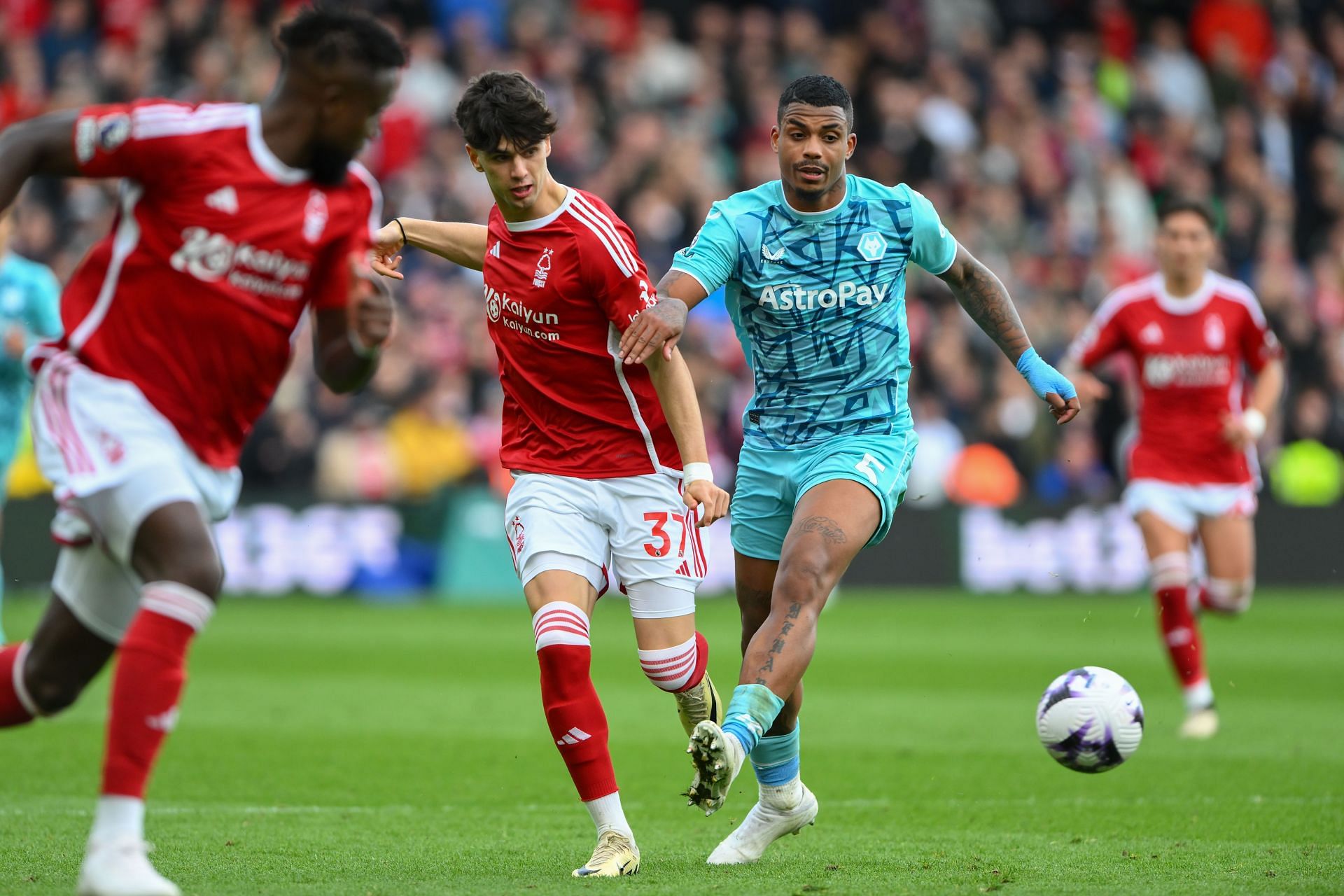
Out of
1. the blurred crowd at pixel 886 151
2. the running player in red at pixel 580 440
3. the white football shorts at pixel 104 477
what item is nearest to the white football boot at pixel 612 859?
the running player in red at pixel 580 440

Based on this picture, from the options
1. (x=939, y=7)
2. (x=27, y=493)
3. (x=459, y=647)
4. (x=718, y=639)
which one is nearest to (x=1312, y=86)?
(x=939, y=7)

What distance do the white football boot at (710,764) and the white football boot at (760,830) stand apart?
107 centimetres

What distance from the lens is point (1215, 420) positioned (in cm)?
1117

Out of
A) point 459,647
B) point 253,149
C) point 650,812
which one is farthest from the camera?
point 459,647

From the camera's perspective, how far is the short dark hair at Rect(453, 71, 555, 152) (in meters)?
6.30

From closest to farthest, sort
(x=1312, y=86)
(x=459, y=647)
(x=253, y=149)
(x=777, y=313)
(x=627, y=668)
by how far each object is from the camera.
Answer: (x=253, y=149)
(x=777, y=313)
(x=627, y=668)
(x=459, y=647)
(x=1312, y=86)

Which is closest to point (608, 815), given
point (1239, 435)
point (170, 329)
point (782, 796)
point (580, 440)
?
point (782, 796)

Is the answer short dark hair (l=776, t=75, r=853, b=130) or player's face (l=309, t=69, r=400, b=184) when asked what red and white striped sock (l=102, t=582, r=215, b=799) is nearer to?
player's face (l=309, t=69, r=400, b=184)

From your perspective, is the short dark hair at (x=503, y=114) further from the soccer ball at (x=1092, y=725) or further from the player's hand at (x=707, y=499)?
the soccer ball at (x=1092, y=725)

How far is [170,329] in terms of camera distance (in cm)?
509

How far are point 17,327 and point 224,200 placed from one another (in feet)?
22.8

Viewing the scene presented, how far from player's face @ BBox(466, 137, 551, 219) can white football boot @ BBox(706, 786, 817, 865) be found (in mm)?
2493

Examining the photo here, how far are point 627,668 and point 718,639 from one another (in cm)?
160

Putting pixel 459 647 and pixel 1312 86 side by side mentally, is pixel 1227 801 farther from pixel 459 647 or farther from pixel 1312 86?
pixel 1312 86
